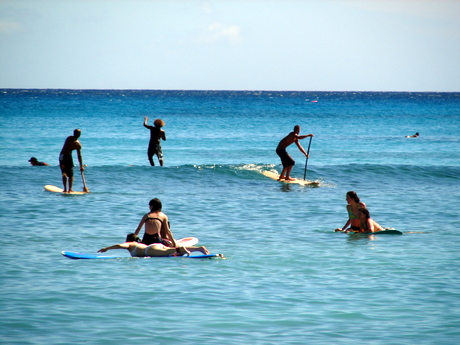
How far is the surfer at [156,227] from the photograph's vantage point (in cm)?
1021

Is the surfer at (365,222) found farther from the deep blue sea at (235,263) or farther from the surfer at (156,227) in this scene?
the surfer at (156,227)

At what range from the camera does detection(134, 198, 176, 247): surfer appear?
10211 millimetres

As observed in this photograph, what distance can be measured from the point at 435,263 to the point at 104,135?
35237 mm

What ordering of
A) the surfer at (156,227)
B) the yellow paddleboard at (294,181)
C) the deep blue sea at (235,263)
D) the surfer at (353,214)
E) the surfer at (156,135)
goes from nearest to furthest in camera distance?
the deep blue sea at (235,263) → the surfer at (156,227) → the surfer at (353,214) → the surfer at (156,135) → the yellow paddleboard at (294,181)

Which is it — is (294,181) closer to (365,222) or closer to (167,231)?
(365,222)

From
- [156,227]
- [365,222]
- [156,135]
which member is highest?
[156,135]

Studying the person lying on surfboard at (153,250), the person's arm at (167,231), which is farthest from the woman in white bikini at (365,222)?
the person's arm at (167,231)

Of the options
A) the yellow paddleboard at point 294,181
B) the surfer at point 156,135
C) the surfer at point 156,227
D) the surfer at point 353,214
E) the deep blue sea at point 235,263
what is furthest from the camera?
the yellow paddleboard at point 294,181

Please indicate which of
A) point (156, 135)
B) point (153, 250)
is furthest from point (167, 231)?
point (156, 135)

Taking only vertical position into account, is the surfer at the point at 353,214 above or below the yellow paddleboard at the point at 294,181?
above

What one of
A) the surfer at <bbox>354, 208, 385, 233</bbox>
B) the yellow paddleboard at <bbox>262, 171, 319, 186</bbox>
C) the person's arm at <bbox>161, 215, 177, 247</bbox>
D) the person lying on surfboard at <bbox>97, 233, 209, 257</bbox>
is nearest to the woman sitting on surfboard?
the surfer at <bbox>354, 208, 385, 233</bbox>

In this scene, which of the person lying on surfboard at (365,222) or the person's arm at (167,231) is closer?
the person's arm at (167,231)

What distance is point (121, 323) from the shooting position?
7.39m

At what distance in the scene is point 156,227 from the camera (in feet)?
33.5
